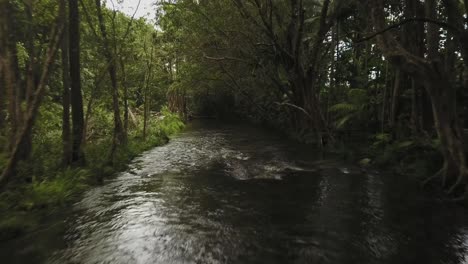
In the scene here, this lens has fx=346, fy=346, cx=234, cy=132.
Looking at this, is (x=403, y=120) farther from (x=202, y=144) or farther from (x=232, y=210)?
(x=202, y=144)

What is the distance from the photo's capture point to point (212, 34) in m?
18.0

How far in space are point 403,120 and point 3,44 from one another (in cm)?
1261

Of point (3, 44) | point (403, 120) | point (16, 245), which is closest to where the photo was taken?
point (16, 245)

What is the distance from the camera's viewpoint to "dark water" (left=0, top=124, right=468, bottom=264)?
5.68 meters

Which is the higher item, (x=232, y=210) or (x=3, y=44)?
(x=3, y=44)

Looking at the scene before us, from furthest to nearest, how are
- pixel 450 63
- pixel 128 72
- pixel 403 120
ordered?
pixel 128 72 → pixel 403 120 → pixel 450 63

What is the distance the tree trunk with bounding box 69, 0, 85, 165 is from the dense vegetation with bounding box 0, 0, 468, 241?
0.12 ft

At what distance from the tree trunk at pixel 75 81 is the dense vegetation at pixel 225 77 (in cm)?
4

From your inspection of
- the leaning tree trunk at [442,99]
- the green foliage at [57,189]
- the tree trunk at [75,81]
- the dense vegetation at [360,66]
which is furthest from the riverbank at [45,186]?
the leaning tree trunk at [442,99]

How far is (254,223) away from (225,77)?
19.6m

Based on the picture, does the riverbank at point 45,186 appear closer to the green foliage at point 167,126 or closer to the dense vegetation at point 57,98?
the dense vegetation at point 57,98

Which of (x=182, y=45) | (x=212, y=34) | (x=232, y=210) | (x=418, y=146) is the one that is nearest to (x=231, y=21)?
(x=212, y=34)

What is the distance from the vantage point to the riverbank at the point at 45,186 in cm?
685

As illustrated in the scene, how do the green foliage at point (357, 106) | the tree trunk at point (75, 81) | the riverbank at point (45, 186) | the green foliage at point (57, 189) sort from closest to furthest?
the riverbank at point (45, 186)
the green foliage at point (57, 189)
the tree trunk at point (75, 81)
the green foliage at point (357, 106)
